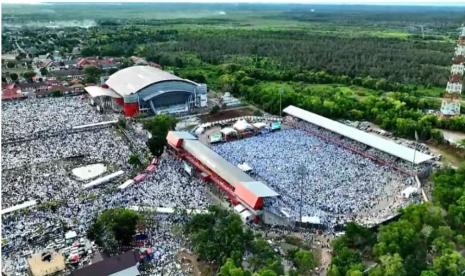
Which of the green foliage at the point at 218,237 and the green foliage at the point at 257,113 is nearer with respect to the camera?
the green foliage at the point at 218,237

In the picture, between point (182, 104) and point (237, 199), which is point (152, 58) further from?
point (237, 199)

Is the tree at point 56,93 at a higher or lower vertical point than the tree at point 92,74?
lower

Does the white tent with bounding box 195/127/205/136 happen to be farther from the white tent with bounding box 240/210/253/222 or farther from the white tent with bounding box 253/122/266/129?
the white tent with bounding box 240/210/253/222

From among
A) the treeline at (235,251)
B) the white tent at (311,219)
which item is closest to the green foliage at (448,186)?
the white tent at (311,219)

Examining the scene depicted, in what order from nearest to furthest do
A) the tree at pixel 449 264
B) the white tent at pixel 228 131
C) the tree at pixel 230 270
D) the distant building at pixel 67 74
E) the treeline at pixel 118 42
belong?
the tree at pixel 230 270 < the tree at pixel 449 264 < the white tent at pixel 228 131 < the distant building at pixel 67 74 < the treeline at pixel 118 42

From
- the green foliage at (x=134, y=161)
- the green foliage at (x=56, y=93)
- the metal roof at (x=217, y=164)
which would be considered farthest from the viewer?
the green foliage at (x=56, y=93)

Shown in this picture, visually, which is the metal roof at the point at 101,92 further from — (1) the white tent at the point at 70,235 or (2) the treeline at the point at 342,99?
(1) the white tent at the point at 70,235

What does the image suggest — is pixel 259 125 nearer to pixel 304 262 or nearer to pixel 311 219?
pixel 311 219

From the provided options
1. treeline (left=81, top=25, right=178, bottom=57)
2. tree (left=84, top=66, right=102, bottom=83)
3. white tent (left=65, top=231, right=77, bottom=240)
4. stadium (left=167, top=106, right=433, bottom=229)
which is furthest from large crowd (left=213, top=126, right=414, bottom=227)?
treeline (left=81, top=25, right=178, bottom=57)
